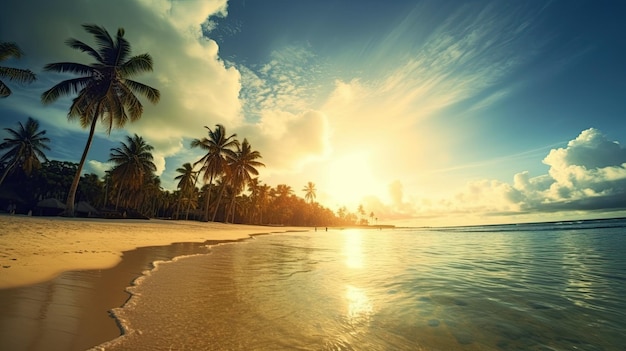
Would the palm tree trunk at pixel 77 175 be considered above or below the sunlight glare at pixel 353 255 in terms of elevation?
above

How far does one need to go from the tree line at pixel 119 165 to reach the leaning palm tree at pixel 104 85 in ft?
0.19

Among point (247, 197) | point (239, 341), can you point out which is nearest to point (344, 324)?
point (239, 341)

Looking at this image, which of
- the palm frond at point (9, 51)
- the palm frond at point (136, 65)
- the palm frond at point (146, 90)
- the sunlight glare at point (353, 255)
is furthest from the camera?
the palm frond at point (146, 90)

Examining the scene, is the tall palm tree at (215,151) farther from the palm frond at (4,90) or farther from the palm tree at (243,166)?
the palm frond at (4,90)

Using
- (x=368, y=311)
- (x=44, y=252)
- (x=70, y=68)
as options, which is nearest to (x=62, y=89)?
(x=70, y=68)

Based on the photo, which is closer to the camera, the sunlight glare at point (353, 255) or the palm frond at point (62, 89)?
the sunlight glare at point (353, 255)

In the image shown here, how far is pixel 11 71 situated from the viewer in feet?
62.3

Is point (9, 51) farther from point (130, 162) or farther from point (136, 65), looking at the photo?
point (130, 162)

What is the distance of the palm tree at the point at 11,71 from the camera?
1894cm

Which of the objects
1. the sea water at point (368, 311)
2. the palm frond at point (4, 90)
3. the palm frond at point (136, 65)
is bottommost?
the sea water at point (368, 311)

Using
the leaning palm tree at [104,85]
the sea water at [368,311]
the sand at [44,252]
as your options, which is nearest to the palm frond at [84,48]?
Result: the leaning palm tree at [104,85]

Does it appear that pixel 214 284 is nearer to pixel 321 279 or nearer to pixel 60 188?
pixel 321 279

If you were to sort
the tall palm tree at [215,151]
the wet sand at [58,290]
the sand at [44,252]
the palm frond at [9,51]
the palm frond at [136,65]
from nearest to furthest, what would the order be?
the wet sand at [58,290] → the sand at [44,252] → the palm frond at [9,51] → the palm frond at [136,65] → the tall palm tree at [215,151]

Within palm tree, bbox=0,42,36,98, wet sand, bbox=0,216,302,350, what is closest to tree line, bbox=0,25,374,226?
palm tree, bbox=0,42,36,98
